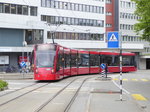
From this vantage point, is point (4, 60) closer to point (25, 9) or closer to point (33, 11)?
point (25, 9)

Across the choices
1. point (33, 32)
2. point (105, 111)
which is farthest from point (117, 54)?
point (105, 111)

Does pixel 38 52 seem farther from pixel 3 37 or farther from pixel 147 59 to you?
pixel 147 59

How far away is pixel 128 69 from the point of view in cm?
5338

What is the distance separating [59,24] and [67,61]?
72.1 feet

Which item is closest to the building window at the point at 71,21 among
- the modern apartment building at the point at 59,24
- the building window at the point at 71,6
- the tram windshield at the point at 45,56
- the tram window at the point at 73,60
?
the modern apartment building at the point at 59,24

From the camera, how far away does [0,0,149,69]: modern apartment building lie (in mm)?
54031

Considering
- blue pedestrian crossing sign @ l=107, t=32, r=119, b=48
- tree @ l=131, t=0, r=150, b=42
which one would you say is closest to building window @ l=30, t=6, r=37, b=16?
tree @ l=131, t=0, r=150, b=42

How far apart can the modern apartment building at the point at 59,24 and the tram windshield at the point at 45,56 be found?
1889 centimetres

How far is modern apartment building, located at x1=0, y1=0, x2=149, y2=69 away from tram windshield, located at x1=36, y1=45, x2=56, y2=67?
18.9m

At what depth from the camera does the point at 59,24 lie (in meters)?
56.2

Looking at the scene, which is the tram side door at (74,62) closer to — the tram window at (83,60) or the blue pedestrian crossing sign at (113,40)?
the tram window at (83,60)

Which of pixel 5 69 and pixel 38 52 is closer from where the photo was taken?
pixel 38 52

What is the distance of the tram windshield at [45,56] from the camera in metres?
29.1

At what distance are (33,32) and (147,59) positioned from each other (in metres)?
44.3
